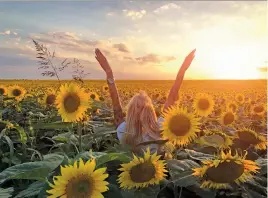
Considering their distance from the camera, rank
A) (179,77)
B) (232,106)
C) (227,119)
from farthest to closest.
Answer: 1. (232,106)
2. (227,119)
3. (179,77)

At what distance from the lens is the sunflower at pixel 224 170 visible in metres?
1.90

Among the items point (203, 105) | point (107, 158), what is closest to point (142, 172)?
point (107, 158)

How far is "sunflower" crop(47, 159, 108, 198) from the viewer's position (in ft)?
5.68

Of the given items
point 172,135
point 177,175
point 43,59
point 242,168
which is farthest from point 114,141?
point 242,168

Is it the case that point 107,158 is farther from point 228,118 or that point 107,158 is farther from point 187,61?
point 228,118

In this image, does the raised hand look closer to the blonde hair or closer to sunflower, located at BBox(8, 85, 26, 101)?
the blonde hair

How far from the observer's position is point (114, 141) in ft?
12.8

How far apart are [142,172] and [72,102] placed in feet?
→ 3.32

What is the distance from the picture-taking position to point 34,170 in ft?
6.05

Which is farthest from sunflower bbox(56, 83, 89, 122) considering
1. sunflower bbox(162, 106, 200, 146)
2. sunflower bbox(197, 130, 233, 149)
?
sunflower bbox(197, 130, 233, 149)

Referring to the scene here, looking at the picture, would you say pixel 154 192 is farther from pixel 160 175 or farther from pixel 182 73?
pixel 182 73

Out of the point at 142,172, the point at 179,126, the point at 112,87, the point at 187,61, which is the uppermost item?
the point at 187,61

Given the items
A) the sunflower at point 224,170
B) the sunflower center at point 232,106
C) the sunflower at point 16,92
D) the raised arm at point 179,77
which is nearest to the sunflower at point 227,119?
the raised arm at point 179,77

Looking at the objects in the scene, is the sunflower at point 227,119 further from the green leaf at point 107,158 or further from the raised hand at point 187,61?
the green leaf at point 107,158
